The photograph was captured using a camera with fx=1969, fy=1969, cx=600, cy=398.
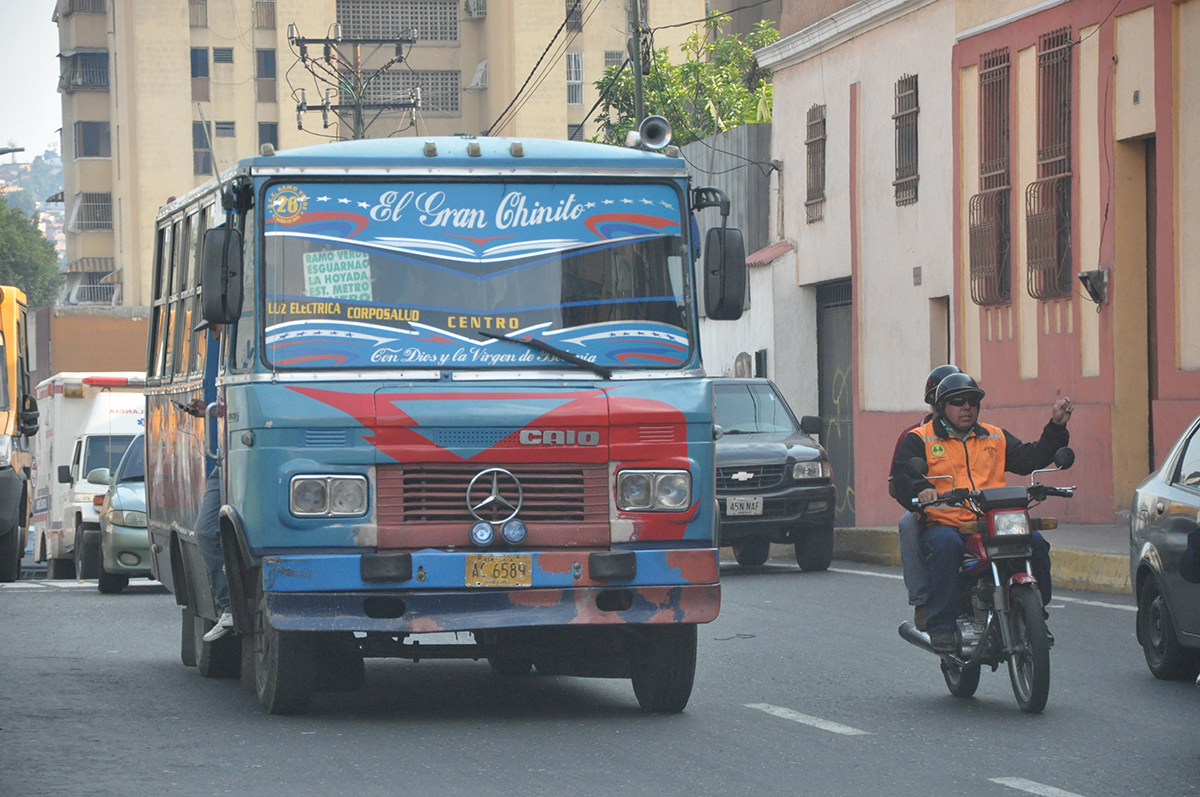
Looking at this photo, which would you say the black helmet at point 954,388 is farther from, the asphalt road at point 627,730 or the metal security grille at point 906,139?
the metal security grille at point 906,139

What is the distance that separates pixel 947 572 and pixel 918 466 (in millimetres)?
531

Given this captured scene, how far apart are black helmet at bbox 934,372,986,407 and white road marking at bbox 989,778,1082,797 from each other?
102 inches

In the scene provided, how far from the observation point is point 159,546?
40.8 ft

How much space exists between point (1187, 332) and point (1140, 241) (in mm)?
1549

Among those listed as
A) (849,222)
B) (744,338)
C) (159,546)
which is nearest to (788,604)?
(159,546)

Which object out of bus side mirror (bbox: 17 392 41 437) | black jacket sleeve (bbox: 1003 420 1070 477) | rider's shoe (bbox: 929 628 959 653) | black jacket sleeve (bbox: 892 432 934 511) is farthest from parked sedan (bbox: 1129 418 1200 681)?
bus side mirror (bbox: 17 392 41 437)

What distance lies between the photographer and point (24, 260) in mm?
93250

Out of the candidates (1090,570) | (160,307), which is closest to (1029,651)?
(160,307)

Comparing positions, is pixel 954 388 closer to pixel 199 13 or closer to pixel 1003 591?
pixel 1003 591

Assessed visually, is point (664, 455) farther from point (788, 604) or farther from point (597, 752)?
point (788, 604)

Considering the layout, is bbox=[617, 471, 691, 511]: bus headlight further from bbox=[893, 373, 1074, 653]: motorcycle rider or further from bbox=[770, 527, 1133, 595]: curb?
bbox=[770, 527, 1133, 595]: curb

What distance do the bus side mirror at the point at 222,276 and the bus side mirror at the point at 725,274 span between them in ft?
7.21

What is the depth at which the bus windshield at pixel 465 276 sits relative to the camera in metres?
9.06

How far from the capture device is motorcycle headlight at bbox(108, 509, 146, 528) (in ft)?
63.4
